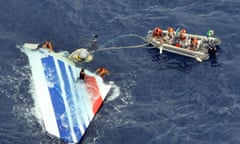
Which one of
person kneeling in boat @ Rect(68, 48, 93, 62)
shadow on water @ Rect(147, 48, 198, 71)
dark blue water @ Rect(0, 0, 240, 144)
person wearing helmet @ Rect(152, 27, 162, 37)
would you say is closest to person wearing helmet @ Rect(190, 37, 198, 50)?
shadow on water @ Rect(147, 48, 198, 71)

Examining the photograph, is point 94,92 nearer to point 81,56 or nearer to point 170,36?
point 81,56

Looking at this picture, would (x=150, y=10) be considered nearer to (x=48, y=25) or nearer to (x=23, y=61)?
(x=48, y=25)

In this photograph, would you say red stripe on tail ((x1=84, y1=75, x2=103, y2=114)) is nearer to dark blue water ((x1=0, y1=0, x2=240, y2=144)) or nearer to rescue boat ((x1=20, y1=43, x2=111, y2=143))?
rescue boat ((x1=20, y1=43, x2=111, y2=143))

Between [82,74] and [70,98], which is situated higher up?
[82,74]

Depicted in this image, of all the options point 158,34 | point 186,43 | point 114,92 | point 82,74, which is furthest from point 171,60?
point 82,74

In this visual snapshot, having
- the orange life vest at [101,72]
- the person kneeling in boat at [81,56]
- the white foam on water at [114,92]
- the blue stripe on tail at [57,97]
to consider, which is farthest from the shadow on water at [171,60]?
the blue stripe on tail at [57,97]

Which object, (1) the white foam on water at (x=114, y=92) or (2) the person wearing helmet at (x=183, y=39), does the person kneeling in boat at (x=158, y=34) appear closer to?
(2) the person wearing helmet at (x=183, y=39)
